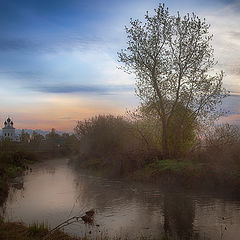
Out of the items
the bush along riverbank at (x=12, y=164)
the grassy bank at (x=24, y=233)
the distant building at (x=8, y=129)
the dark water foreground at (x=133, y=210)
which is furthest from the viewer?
the distant building at (x=8, y=129)

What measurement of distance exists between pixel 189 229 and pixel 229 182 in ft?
23.7

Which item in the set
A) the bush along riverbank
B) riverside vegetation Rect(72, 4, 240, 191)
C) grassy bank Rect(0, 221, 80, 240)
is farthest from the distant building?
grassy bank Rect(0, 221, 80, 240)

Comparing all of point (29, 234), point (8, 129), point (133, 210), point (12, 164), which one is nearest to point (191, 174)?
point (133, 210)

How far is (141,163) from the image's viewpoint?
23.0m

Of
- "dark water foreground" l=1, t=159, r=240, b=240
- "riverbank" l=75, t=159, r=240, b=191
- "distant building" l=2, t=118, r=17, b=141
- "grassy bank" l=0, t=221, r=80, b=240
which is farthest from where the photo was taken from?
"distant building" l=2, t=118, r=17, b=141

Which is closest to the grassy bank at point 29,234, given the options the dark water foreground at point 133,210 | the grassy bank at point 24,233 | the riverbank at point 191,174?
the grassy bank at point 24,233

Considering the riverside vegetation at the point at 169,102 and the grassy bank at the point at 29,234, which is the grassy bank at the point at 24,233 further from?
the riverside vegetation at the point at 169,102

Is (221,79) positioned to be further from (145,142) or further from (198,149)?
(145,142)

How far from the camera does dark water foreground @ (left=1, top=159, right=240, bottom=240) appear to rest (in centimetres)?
1025

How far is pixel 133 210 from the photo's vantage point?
12.9m

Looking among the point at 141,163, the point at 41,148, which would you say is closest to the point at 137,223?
the point at 141,163

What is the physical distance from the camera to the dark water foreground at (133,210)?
1025cm

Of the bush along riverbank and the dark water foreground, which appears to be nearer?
the dark water foreground

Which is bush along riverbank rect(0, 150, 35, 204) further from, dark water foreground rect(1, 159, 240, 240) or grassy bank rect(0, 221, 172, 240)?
grassy bank rect(0, 221, 172, 240)
